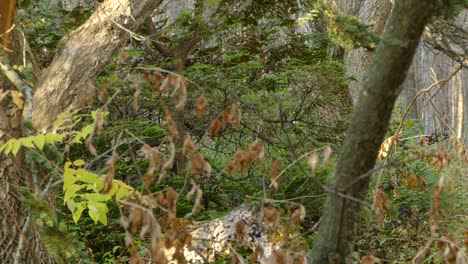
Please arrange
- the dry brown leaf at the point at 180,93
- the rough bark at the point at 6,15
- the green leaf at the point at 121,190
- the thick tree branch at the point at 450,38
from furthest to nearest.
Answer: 1. the thick tree branch at the point at 450,38
2. the rough bark at the point at 6,15
3. the green leaf at the point at 121,190
4. the dry brown leaf at the point at 180,93

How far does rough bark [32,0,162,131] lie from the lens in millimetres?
5828

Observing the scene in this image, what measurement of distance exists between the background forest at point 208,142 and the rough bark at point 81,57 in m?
0.01

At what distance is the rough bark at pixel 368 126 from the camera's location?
2475mm

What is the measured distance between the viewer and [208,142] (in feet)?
35.7

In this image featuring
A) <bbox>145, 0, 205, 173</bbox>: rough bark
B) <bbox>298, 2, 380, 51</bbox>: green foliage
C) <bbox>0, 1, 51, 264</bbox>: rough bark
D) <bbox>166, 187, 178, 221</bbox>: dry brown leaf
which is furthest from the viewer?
<bbox>145, 0, 205, 173</bbox>: rough bark

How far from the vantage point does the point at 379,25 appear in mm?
11883

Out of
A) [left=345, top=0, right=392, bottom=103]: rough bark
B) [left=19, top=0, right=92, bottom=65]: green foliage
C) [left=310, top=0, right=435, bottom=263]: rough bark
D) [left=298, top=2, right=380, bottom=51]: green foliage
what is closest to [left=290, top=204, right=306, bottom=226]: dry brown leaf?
[left=310, top=0, right=435, bottom=263]: rough bark

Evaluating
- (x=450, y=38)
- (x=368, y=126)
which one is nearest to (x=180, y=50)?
(x=450, y=38)

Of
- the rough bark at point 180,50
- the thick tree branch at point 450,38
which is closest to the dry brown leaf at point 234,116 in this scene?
the thick tree branch at point 450,38

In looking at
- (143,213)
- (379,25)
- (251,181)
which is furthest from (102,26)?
(379,25)

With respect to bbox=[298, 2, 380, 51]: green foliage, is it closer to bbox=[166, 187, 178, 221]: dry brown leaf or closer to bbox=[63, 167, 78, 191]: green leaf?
bbox=[63, 167, 78, 191]: green leaf

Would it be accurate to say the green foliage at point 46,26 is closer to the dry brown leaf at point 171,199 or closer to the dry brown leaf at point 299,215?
the dry brown leaf at point 171,199

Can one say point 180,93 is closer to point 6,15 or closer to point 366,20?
point 6,15

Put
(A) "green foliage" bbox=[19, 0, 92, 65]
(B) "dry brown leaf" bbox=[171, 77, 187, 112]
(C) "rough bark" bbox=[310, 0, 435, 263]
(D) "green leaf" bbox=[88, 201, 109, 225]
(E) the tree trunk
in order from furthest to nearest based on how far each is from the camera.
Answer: (A) "green foliage" bbox=[19, 0, 92, 65] < (E) the tree trunk < (D) "green leaf" bbox=[88, 201, 109, 225] < (B) "dry brown leaf" bbox=[171, 77, 187, 112] < (C) "rough bark" bbox=[310, 0, 435, 263]
